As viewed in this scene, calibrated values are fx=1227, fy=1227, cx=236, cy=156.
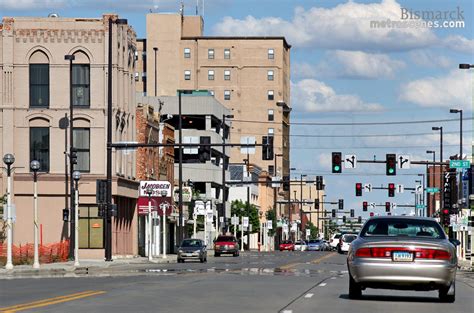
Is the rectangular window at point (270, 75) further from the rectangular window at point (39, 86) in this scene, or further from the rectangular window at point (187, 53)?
the rectangular window at point (39, 86)

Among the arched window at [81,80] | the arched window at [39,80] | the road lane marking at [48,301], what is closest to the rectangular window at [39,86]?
the arched window at [39,80]

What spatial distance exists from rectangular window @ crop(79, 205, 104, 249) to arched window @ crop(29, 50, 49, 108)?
6864 millimetres

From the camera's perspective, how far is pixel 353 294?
25531 mm

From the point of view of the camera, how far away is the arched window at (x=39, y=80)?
73750 mm

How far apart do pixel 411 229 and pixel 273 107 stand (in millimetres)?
157410

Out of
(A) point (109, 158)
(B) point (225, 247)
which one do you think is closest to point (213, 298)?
(A) point (109, 158)

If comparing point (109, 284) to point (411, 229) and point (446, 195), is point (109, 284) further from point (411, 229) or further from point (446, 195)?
point (446, 195)

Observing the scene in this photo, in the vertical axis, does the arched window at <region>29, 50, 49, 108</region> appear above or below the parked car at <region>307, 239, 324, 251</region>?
above

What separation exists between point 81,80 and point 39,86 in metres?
2.54

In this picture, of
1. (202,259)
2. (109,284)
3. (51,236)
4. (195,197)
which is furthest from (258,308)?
(195,197)

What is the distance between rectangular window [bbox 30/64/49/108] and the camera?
7375 cm

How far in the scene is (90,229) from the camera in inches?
2933

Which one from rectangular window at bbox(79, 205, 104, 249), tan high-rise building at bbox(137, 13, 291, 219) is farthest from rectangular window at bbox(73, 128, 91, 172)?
Result: tan high-rise building at bbox(137, 13, 291, 219)

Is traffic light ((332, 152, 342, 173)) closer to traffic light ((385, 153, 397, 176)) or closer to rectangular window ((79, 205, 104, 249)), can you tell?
traffic light ((385, 153, 397, 176))
